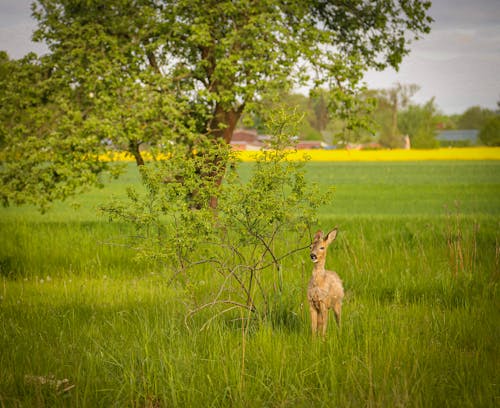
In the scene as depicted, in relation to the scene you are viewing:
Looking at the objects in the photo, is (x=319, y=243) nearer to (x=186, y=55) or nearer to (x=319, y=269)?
(x=319, y=269)

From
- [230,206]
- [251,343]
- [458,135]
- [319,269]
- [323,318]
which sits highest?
[458,135]

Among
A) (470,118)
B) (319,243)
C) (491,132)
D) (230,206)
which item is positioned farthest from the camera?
(470,118)

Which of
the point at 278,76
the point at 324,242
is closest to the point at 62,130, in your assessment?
the point at 278,76

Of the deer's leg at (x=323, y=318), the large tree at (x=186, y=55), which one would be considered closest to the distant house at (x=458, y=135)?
the large tree at (x=186, y=55)

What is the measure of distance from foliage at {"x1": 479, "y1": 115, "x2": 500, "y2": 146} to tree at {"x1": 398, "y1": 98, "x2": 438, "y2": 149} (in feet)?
22.0

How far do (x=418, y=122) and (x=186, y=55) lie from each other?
77.1 metres

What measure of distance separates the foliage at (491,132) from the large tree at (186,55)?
205 feet

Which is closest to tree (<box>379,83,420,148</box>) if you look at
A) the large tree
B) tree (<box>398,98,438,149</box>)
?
tree (<box>398,98,438,149</box>)

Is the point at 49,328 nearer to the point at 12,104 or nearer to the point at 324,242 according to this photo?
the point at 324,242

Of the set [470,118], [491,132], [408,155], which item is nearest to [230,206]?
[408,155]

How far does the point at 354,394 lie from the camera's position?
5.46 m

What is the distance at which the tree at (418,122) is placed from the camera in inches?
3199

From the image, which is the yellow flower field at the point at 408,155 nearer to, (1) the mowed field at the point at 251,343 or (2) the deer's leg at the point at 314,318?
(1) the mowed field at the point at 251,343

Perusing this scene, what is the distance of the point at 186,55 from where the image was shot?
51.5 feet
